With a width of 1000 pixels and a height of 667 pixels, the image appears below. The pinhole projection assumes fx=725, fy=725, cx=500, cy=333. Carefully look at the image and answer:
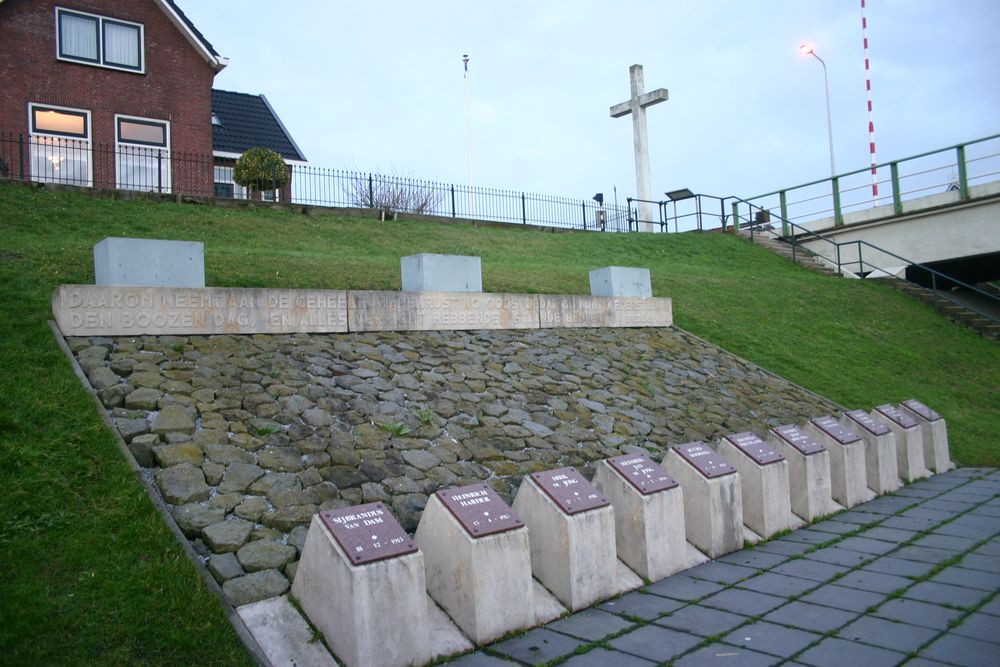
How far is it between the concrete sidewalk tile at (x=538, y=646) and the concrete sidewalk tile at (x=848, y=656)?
126 cm

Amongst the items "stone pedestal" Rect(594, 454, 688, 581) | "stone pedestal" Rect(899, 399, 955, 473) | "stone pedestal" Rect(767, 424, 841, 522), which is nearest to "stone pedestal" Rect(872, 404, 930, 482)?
"stone pedestal" Rect(899, 399, 955, 473)

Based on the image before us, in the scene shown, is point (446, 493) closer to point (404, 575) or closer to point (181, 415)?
point (404, 575)

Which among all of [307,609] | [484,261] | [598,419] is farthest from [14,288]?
[484,261]

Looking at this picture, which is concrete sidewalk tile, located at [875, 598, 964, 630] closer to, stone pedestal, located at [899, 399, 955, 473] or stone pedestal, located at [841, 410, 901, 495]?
stone pedestal, located at [841, 410, 901, 495]

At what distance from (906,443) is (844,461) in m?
1.74

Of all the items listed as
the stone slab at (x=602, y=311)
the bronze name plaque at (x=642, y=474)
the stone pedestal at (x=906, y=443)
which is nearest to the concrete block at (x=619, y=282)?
the stone slab at (x=602, y=311)

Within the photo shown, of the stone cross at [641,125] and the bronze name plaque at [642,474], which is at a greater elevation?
the stone cross at [641,125]

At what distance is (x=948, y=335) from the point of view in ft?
51.6

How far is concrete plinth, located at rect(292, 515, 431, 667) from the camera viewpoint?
12.1 feet

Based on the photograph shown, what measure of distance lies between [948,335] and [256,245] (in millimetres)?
14469

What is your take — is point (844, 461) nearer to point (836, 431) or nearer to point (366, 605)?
point (836, 431)

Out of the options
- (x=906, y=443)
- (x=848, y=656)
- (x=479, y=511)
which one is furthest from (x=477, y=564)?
(x=906, y=443)

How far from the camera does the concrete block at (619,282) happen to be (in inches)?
452

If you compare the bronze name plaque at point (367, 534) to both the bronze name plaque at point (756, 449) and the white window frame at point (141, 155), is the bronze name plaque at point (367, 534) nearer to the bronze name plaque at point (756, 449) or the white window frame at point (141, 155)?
the bronze name plaque at point (756, 449)
